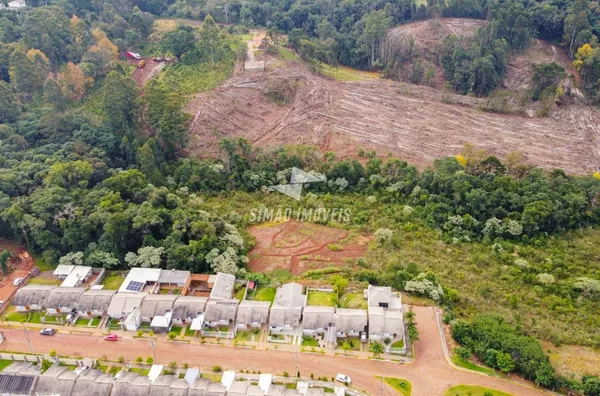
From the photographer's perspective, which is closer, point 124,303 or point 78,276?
point 124,303

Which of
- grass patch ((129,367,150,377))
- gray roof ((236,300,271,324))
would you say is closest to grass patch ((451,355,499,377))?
gray roof ((236,300,271,324))

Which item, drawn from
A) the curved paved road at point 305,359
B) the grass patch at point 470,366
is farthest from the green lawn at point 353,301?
the grass patch at point 470,366

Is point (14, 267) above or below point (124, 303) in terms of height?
below

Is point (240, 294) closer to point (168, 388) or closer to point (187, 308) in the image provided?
point (187, 308)

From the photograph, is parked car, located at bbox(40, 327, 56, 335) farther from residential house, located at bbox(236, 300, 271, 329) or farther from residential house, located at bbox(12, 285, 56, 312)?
residential house, located at bbox(236, 300, 271, 329)

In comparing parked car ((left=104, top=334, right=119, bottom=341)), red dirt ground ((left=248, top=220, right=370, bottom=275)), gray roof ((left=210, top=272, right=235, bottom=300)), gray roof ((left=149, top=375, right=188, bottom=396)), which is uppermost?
gray roof ((left=210, top=272, right=235, bottom=300))

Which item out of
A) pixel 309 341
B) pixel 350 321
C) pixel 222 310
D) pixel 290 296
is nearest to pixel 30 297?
pixel 222 310
